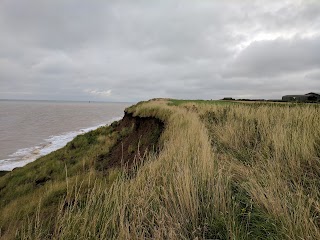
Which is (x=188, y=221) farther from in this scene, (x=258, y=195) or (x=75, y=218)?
(x=75, y=218)

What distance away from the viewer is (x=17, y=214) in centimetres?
617

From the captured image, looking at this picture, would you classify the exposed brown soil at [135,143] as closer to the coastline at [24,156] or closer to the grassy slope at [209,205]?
the coastline at [24,156]

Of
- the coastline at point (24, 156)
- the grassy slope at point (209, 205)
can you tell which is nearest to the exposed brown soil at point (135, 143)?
the coastline at point (24, 156)

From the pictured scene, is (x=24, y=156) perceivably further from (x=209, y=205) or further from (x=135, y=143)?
(x=209, y=205)

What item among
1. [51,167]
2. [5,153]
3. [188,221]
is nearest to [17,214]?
[188,221]

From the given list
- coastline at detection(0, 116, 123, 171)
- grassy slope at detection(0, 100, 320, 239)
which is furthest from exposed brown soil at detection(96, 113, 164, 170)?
grassy slope at detection(0, 100, 320, 239)

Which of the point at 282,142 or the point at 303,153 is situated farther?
the point at 282,142

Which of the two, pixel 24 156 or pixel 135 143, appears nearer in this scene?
pixel 135 143

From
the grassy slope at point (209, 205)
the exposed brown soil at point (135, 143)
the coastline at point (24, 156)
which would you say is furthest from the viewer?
the coastline at point (24, 156)

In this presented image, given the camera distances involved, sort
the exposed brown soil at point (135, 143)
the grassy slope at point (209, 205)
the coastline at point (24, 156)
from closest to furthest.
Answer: the grassy slope at point (209, 205) → the exposed brown soil at point (135, 143) → the coastline at point (24, 156)

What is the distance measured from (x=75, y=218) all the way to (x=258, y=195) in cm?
231

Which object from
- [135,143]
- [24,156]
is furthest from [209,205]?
[24,156]

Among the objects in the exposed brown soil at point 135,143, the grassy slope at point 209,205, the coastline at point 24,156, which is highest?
the grassy slope at point 209,205

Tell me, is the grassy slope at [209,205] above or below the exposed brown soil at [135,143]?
above
